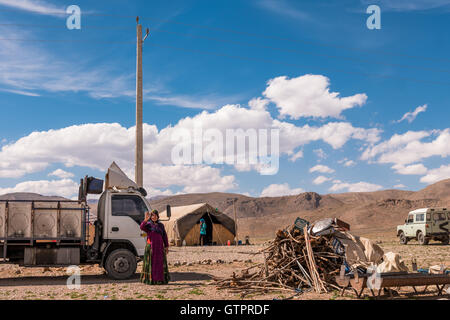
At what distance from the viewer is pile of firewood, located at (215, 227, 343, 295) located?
1102cm

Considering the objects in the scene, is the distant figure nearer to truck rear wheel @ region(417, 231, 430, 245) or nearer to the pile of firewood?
truck rear wheel @ region(417, 231, 430, 245)

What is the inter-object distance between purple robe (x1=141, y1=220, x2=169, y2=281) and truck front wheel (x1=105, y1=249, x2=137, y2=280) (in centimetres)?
147

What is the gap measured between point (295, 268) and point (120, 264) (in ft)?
16.7

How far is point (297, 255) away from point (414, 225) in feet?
70.8

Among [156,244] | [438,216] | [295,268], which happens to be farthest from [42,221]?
[438,216]

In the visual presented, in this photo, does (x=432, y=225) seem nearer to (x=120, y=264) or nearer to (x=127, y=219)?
(x=127, y=219)

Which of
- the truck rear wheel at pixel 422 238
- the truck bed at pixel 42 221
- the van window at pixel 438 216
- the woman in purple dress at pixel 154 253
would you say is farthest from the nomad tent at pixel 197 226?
the woman in purple dress at pixel 154 253

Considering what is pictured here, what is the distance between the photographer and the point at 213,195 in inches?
5477

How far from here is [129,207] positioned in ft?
45.0

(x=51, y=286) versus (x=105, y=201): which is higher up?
(x=105, y=201)

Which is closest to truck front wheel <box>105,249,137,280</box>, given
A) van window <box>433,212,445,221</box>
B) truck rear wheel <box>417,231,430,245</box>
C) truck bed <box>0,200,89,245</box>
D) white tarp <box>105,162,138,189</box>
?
truck bed <box>0,200,89,245</box>

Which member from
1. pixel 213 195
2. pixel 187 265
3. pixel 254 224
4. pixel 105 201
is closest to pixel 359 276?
pixel 105 201
